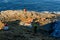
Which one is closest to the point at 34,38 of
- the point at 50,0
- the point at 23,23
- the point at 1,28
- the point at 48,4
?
the point at 1,28

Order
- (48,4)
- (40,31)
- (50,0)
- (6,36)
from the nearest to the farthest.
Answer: (6,36) → (40,31) → (48,4) → (50,0)

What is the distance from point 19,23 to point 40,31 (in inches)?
162

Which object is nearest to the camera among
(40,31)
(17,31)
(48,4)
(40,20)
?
(17,31)

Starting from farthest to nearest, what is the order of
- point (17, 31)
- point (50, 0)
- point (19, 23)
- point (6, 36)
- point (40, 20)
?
point (50, 0), point (40, 20), point (19, 23), point (17, 31), point (6, 36)

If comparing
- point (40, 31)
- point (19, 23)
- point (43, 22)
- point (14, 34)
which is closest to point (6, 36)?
point (14, 34)

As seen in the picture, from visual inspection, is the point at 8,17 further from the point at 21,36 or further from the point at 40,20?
the point at 21,36

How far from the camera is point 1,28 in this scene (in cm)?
3031

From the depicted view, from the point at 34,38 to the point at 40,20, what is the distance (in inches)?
513

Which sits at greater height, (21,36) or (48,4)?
(21,36)

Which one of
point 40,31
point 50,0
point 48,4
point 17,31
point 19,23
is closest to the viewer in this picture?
point 17,31

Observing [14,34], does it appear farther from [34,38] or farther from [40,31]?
[40,31]

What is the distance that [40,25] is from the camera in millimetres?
35844

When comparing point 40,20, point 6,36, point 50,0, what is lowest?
point 50,0

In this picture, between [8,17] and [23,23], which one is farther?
[8,17]
